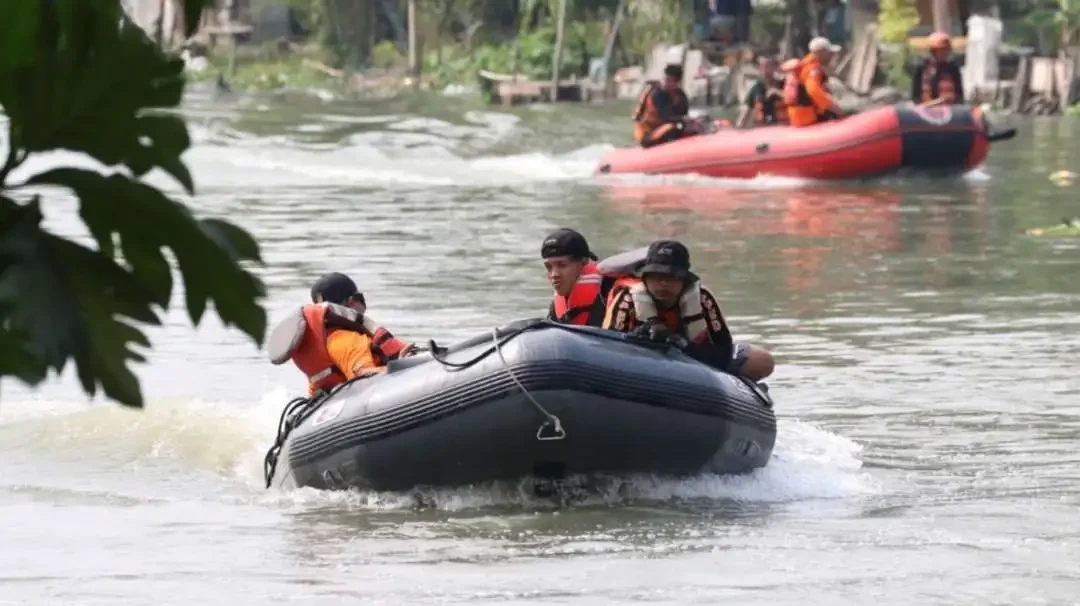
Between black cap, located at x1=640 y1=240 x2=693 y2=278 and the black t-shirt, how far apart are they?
1675 cm

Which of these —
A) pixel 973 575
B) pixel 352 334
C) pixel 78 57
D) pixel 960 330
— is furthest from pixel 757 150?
pixel 78 57

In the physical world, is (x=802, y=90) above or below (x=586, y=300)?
below

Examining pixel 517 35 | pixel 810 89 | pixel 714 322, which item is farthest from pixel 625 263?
pixel 517 35

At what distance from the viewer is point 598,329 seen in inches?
324

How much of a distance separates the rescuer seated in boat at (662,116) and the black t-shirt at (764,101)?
0.71 metres

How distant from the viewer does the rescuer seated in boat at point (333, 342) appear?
912 centimetres

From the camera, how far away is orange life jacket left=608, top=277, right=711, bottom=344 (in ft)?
28.1

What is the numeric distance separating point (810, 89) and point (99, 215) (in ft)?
74.5

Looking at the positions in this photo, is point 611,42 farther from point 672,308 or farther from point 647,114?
point 672,308

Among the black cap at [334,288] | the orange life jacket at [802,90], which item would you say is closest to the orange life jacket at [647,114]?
the orange life jacket at [802,90]

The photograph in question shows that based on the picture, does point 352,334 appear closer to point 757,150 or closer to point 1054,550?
point 1054,550

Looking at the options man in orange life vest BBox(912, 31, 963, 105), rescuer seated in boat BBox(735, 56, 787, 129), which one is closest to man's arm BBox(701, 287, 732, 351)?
man in orange life vest BBox(912, 31, 963, 105)

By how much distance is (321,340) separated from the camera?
364 inches

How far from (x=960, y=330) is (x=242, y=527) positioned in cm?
643
